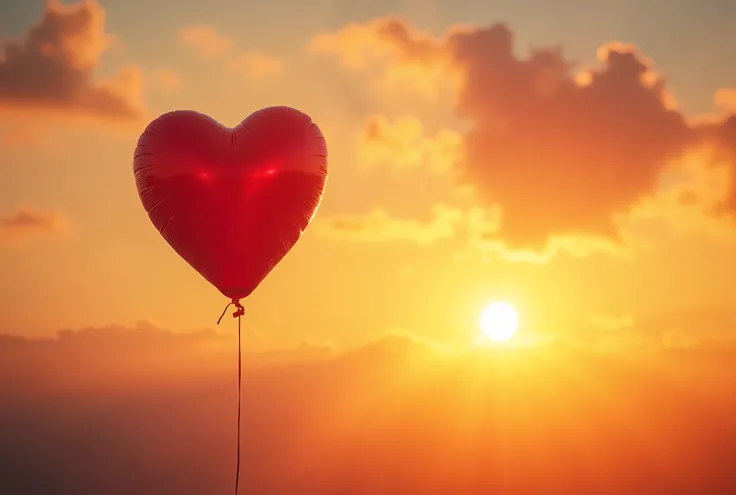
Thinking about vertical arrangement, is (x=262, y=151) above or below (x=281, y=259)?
above

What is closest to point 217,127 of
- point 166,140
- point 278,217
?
point 166,140

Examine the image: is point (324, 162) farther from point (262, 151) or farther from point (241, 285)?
point (241, 285)

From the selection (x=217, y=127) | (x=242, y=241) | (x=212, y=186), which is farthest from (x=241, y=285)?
(x=217, y=127)

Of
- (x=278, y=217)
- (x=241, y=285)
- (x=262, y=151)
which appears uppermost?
(x=262, y=151)

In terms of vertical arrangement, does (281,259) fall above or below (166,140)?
below

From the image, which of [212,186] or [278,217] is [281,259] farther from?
[212,186]

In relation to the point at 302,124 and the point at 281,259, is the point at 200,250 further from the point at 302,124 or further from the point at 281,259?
the point at 302,124
